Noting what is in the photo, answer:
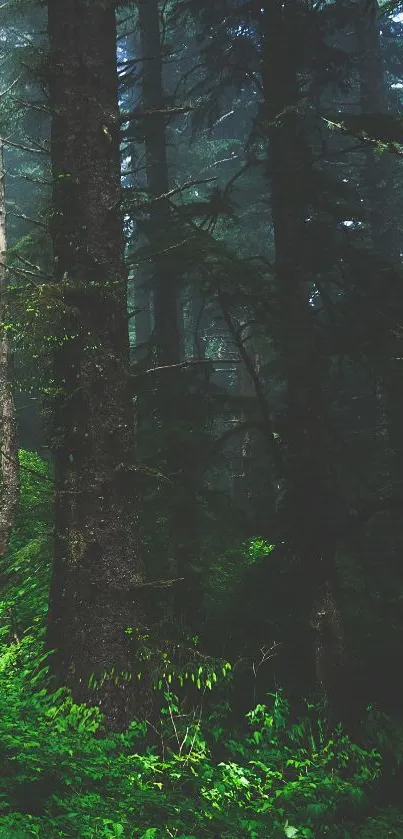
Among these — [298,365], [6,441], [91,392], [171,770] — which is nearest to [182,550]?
[298,365]

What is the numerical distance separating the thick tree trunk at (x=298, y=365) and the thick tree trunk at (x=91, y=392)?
2.16m

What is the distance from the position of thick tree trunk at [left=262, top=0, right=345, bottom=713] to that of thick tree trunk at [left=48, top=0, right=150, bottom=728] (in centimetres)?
216

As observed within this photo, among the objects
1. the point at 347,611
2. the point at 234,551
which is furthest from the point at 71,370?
the point at 234,551

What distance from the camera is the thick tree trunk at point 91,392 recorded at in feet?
19.9

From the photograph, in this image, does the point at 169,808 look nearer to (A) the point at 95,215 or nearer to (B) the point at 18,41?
(A) the point at 95,215

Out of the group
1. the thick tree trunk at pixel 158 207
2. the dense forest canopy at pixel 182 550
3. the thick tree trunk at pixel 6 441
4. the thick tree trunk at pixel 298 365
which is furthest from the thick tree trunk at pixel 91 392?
the thick tree trunk at pixel 6 441

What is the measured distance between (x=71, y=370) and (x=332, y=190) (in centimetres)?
499

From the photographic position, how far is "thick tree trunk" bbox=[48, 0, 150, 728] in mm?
6078

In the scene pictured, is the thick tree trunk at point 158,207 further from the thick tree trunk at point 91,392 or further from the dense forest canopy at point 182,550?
the thick tree trunk at point 91,392

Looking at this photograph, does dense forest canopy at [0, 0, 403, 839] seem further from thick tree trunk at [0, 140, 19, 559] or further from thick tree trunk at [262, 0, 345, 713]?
thick tree trunk at [0, 140, 19, 559]

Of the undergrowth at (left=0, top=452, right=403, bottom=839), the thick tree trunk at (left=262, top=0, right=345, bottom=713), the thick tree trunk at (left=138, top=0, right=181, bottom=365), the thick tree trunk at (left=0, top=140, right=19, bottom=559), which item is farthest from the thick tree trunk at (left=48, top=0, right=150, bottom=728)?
the thick tree trunk at (left=0, top=140, right=19, bottom=559)

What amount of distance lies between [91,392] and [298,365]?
3.14 metres

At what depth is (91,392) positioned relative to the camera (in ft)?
20.8

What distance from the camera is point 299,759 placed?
6.07m
